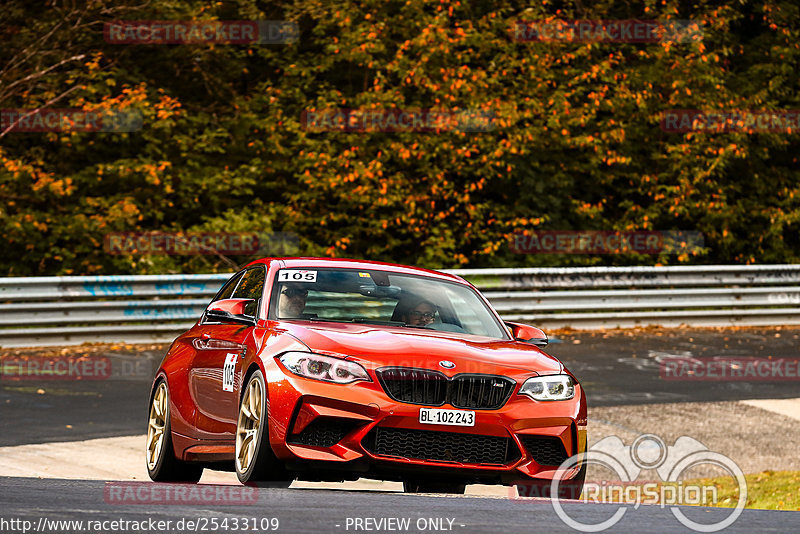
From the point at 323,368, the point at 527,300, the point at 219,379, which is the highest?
the point at 323,368

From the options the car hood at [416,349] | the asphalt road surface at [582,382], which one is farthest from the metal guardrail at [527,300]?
the car hood at [416,349]

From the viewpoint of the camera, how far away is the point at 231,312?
8164 millimetres

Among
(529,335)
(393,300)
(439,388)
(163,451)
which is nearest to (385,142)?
(163,451)

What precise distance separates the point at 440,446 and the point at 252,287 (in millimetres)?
2196

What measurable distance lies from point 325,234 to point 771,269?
8.18m

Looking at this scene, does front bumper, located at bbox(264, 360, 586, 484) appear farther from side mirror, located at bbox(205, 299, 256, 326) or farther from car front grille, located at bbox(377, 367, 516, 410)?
side mirror, located at bbox(205, 299, 256, 326)

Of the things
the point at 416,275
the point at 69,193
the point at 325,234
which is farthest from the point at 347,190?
the point at 416,275

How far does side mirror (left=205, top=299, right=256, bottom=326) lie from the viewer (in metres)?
8.10

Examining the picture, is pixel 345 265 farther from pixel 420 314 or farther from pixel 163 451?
pixel 163 451

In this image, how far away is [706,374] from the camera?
1664 centimetres

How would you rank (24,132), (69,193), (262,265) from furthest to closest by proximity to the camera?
(24,132), (69,193), (262,265)

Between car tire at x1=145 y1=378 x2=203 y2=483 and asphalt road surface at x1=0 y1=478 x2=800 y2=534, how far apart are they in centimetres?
151

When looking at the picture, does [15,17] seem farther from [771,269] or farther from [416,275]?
[416,275]

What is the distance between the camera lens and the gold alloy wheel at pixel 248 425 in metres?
7.42
